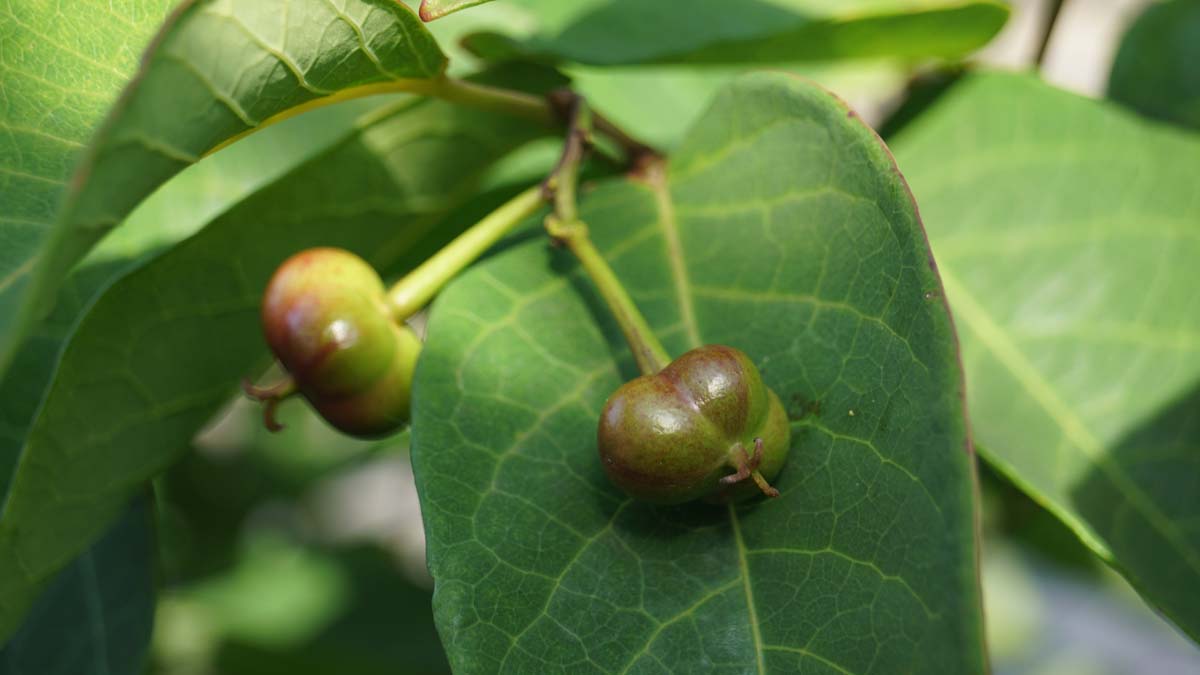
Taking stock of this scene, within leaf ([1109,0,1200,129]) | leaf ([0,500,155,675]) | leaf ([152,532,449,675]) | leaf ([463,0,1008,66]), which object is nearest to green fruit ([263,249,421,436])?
leaf ([463,0,1008,66])

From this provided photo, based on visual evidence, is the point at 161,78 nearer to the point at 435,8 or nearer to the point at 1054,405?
the point at 435,8

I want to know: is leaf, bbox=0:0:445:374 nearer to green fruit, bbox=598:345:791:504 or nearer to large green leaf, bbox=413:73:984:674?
large green leaf, bbox=413:73:984:674

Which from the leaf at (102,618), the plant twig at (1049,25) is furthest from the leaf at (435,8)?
the plant twig at (1049,25)

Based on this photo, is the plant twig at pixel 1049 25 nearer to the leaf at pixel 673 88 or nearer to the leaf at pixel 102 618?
the leaf at pixel 673 88

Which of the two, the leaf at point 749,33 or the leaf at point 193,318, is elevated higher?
the leaf at point 749,33

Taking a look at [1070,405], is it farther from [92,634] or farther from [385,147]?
[92,634]

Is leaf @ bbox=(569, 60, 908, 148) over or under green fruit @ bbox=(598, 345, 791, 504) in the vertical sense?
under

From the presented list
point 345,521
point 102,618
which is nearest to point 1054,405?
point 102,618
